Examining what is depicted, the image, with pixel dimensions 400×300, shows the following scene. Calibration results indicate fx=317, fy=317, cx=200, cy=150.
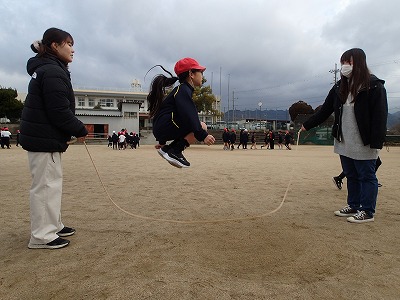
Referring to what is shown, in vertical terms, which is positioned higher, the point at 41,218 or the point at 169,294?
the point at 41,218

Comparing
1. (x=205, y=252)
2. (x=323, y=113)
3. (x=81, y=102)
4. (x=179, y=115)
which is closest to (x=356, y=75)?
(x=323, y=113)

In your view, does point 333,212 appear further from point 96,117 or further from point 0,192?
point 96,117

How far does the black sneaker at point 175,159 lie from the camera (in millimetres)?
3662

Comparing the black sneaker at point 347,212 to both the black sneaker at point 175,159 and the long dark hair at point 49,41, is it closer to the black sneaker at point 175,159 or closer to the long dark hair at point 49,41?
the black sneaker at point 175,159

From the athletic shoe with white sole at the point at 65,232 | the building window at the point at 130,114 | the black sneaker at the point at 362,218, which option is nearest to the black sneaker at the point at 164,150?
the athletic shoe with white sole at the point at 65,232

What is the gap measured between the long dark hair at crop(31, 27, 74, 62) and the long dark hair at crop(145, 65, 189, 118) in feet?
3.46

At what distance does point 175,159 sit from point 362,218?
2.40 meters

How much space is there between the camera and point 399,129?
52.1 m

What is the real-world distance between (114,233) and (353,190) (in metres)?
3.16

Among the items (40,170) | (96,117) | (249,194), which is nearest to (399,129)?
(96,117)

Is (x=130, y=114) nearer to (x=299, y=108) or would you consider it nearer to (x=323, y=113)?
(x=299, y=108)

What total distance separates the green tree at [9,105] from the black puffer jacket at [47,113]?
163 feet

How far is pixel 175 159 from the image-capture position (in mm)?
3668

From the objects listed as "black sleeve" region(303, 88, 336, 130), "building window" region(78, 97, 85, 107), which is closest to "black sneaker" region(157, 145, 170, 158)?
"black sleeve" region(303, 88, 336, 130)
